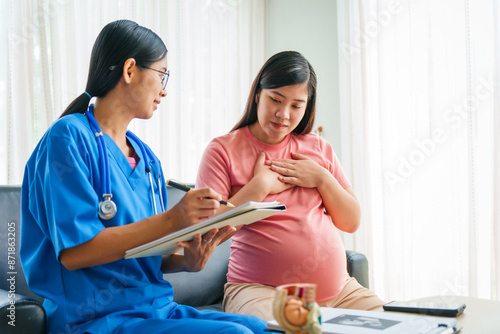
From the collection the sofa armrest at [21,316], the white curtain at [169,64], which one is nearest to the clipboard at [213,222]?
the sofa armrest at [21,316]

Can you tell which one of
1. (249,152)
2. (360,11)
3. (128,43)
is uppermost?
(360,11)

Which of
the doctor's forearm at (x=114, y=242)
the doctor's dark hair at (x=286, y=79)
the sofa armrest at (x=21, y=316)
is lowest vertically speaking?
the sofa armrest at (x=21, y=316)


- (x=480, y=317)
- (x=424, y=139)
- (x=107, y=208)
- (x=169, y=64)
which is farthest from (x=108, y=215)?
(x=169, y=64)

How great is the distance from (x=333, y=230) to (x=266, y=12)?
2341 millimetres

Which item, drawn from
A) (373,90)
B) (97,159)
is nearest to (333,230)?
(97,159)

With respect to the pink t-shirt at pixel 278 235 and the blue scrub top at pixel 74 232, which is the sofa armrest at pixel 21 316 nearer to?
the blue scrub top at pixel 74 232

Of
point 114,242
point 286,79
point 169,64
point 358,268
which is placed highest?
point 169,64

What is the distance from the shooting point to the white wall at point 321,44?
3.13 metres

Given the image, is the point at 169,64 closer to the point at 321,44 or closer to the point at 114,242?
the point at 321,44

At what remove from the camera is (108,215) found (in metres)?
1.07

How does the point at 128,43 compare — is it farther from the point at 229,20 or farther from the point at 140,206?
the point at 229,20

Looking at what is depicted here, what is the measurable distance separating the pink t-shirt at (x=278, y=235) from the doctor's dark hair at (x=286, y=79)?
0.12 m

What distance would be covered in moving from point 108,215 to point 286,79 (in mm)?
776

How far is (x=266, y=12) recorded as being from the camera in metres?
3.52
